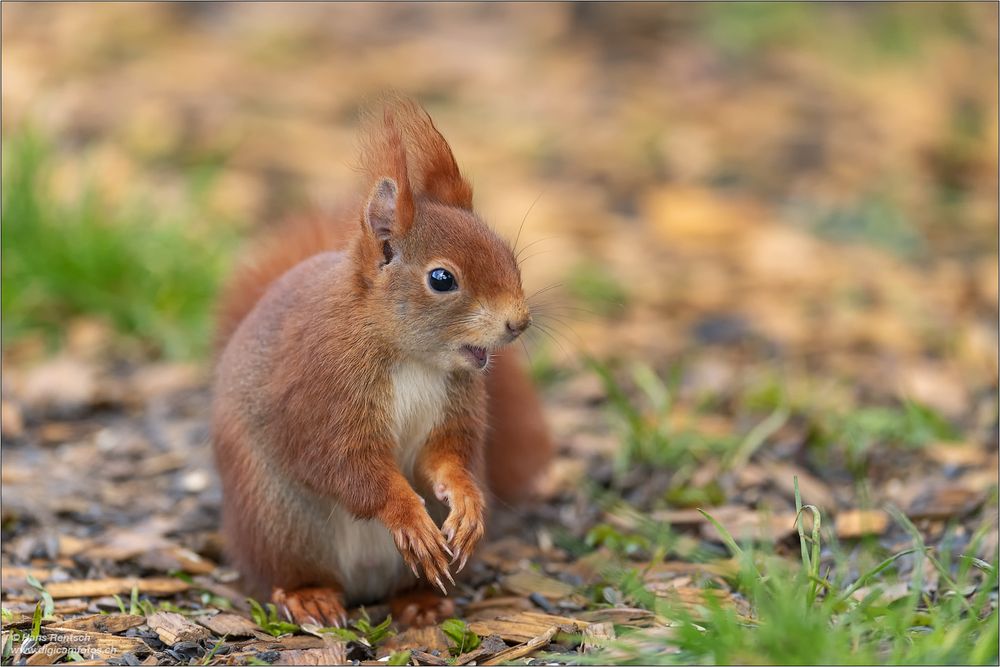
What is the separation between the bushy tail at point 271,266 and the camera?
133 inches

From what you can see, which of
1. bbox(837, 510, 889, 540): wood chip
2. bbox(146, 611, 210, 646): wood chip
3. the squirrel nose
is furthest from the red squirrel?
bbox(837, 510, 889, 540): wood chip

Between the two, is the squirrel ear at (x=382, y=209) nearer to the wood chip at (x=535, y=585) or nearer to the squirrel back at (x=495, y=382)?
the squirrel back at (x=495, y=382)

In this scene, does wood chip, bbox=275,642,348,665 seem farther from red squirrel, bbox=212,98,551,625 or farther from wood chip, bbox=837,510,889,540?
wood chip, bbox=837,510,889,540

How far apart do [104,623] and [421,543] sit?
0.76m

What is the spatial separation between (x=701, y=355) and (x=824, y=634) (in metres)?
2.82

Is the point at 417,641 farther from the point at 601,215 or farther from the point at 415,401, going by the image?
the point at 601,215

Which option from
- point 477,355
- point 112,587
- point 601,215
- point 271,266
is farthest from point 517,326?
point 601,215

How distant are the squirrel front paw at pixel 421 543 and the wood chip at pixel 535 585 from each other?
49 centimetres

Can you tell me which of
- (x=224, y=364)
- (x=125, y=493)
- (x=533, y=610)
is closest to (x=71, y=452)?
(x=125, y=493)

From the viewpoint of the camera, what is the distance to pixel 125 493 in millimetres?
3713

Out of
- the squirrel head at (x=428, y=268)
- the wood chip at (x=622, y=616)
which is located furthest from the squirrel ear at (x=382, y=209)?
the wood chip at (x=622, y=616)

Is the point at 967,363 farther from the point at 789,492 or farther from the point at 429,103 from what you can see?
the point at 429,103

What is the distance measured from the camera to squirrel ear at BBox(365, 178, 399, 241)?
267cm

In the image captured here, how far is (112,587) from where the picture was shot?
10.1 ft
